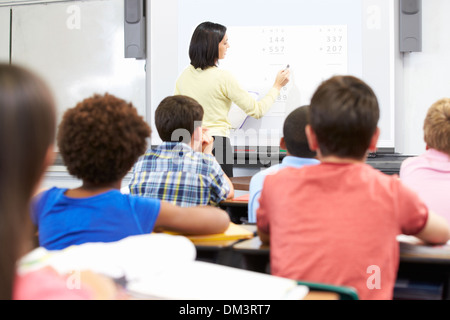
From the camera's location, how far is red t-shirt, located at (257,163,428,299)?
1.14m

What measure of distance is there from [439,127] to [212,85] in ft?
5.34

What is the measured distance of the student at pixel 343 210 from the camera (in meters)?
1.14

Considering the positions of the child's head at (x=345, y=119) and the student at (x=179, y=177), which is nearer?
the child's head at (x=345, y=119)

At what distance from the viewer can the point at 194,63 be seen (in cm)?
321

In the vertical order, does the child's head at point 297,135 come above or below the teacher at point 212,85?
below

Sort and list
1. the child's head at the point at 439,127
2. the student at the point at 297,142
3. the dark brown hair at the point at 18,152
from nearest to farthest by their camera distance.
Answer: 1. the dark brown hair at the point at 18,152
2. the student at the point at 297,142
3. the child's head at the point at 439,127

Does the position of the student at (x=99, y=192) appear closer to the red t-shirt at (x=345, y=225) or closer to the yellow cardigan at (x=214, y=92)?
the red t-shirt at (x=345, y=225)

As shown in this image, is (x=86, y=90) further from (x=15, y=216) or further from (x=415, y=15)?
(x=15, y=216)

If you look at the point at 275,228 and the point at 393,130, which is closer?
the point at 275,228

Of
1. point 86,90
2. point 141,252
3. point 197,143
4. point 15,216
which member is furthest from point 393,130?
point 15,216

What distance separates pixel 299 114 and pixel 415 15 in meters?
2.39

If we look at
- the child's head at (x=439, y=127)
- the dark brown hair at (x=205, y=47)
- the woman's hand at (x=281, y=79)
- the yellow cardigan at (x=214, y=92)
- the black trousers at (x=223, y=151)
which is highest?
the dark brown hair at (x=205, y=47)

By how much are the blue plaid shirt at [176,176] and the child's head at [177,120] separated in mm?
216

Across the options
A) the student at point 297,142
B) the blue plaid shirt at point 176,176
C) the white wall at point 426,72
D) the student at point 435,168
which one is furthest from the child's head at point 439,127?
the white wall at point 426,72
